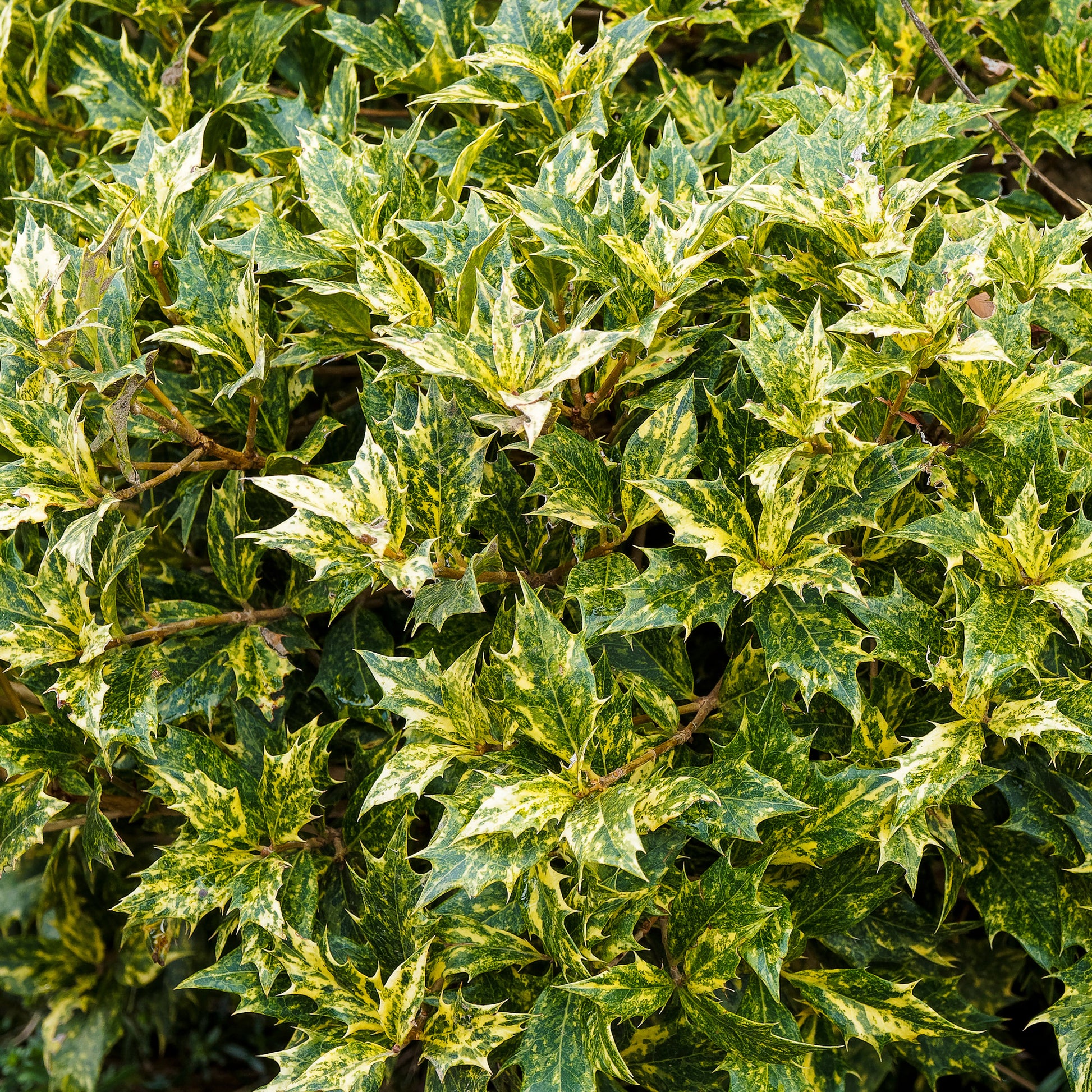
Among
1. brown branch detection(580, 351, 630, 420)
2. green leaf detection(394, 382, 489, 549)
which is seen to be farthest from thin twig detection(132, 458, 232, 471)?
brown branch detection(580, 351, 630, 420)

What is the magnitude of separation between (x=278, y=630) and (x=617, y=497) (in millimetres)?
580

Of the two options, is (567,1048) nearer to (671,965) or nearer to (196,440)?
(671,965)

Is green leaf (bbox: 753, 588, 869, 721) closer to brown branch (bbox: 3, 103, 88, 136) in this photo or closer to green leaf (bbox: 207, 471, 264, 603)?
green leaf (bbox: 207, 471, 264, 603)

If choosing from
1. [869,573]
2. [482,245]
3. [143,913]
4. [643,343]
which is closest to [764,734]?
[869,573]

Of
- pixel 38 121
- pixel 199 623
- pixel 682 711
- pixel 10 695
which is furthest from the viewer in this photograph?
pixel 38 121

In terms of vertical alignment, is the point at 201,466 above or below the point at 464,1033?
above

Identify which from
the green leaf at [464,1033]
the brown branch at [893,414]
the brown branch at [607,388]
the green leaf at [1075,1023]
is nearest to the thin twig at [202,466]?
the brown branch at [607,388]

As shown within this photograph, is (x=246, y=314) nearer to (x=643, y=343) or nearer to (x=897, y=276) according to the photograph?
(x=643, y=343)

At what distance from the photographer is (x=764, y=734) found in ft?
4.16

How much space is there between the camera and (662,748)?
1.31 m

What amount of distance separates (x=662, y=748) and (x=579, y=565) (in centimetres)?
25

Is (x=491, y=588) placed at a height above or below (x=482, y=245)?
below

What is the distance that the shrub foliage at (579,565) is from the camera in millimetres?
1210

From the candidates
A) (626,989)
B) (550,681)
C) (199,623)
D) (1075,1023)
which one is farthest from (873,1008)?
(199,623)
